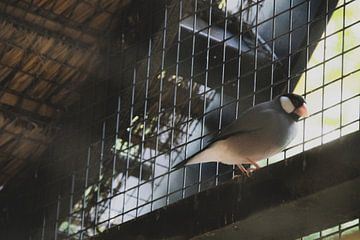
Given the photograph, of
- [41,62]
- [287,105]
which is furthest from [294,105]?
[41,62]

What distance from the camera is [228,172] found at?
116 inches

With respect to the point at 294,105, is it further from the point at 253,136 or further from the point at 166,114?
the point at 166,114

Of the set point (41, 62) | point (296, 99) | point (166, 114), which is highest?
point (41, 62)

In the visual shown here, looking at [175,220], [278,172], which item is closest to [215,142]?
[175,220]

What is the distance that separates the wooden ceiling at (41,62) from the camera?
3.08m

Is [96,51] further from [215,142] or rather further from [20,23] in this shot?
[215,142]

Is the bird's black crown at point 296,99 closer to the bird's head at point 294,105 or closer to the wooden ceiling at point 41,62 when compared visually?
the bird's head at point 294,105

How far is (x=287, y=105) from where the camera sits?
2924 millimetres

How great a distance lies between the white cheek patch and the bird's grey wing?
0.16 ft

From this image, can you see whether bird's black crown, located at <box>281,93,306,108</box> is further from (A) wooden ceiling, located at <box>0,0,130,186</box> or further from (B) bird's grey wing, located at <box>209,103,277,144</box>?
(A) wooden ceiling, located at <box>0,0,130,186</box>

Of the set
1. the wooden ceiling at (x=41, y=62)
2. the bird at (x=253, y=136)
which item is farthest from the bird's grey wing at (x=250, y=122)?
the wooden ceiling at (x=41, y=62)

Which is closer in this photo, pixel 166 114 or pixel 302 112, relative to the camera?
pixel 302 112

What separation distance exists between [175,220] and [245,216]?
10.6 inches

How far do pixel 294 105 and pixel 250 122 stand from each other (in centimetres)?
17
